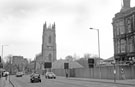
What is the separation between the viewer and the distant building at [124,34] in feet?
157

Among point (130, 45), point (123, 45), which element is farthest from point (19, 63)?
point (130, 45)

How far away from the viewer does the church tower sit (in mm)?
134500

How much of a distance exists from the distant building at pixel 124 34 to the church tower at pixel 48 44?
83.7m

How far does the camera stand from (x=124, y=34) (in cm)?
5056

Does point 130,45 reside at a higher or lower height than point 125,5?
lower

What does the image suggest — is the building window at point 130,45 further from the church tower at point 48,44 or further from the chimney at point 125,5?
the church tower at point 48,44

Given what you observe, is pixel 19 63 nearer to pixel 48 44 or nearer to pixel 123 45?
pixel 48 44

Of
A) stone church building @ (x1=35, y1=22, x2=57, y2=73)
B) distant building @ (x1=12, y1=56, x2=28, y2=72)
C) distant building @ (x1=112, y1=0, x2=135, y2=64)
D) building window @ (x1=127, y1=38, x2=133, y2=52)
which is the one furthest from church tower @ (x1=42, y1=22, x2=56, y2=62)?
building window @ (x1=127, y1=38, x2=133, y2=52)

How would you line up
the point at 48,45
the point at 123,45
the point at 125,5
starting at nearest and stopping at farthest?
the point at 123,45 < the point at 125,5 < the point at 48,45

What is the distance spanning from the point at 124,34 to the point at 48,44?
290 ft

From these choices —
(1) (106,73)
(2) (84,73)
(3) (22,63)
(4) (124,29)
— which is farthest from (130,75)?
(3) (22,63)

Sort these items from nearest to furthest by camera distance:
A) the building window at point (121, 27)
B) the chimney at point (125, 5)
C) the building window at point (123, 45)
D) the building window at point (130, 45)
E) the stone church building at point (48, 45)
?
the building window at point (130, 45) → the building window at point (123, 45) → the building window at point (121, 27) → the chimney at point (125, 5) → the stone church building at point (48, 45)

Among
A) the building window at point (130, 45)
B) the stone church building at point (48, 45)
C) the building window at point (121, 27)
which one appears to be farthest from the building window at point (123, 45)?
the stone church building at point (48, 45)

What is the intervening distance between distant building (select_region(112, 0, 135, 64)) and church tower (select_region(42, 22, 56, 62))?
275ft
